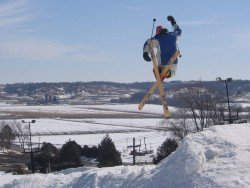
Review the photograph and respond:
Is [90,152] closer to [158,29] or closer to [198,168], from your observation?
[158,29]

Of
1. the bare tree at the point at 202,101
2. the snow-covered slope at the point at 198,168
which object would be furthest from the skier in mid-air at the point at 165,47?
the bare tree at the point at 202,101

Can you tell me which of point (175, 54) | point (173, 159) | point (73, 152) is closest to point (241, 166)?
point (173, 159)

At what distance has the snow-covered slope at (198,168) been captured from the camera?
31.5ft

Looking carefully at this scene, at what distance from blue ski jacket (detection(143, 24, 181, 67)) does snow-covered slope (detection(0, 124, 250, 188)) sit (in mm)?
2019

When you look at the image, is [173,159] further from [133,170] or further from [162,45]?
[162,45]

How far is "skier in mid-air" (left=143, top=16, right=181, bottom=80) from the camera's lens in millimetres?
12086

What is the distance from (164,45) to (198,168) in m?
3.39

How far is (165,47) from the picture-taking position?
12109mm

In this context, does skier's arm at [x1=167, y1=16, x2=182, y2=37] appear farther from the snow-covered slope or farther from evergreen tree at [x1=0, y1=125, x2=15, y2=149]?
evergreen tree at [x1=0, y1=125, x2=15, y2=149]

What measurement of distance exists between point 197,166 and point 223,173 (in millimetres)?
593

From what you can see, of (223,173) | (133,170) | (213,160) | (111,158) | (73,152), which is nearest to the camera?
(223,173)

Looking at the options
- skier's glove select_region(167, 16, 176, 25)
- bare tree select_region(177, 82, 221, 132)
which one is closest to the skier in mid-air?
skier's glove select_region(167, 16, 176, 25)

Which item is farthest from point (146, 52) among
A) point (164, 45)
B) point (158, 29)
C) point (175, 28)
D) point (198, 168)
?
point (198, 168)

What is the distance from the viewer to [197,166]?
394 inches
